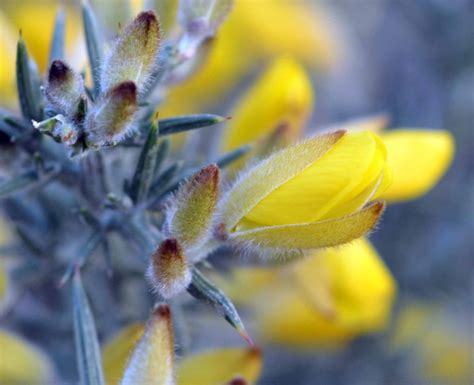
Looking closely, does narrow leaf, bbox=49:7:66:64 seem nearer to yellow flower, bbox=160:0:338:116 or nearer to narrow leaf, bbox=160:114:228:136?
narrow leaf, bbox=160:114:228:136

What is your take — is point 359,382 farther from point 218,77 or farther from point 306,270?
point 218,77

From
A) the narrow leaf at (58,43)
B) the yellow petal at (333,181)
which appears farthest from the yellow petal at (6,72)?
the yellow petal at (333,181)

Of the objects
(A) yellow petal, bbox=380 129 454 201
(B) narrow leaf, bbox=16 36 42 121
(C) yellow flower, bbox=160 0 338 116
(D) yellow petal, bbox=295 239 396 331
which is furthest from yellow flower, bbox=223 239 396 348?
(C) yellow flower, bbox=160 0 338 116

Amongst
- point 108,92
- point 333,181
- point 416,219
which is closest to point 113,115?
point 108,92

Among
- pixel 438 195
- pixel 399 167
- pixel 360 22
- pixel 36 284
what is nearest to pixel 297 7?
pixel 360 22

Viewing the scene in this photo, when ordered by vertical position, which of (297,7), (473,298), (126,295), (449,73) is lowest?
(473,298)

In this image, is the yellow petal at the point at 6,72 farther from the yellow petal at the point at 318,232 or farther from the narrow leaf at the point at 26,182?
the yellow petal at the point at 318,232
